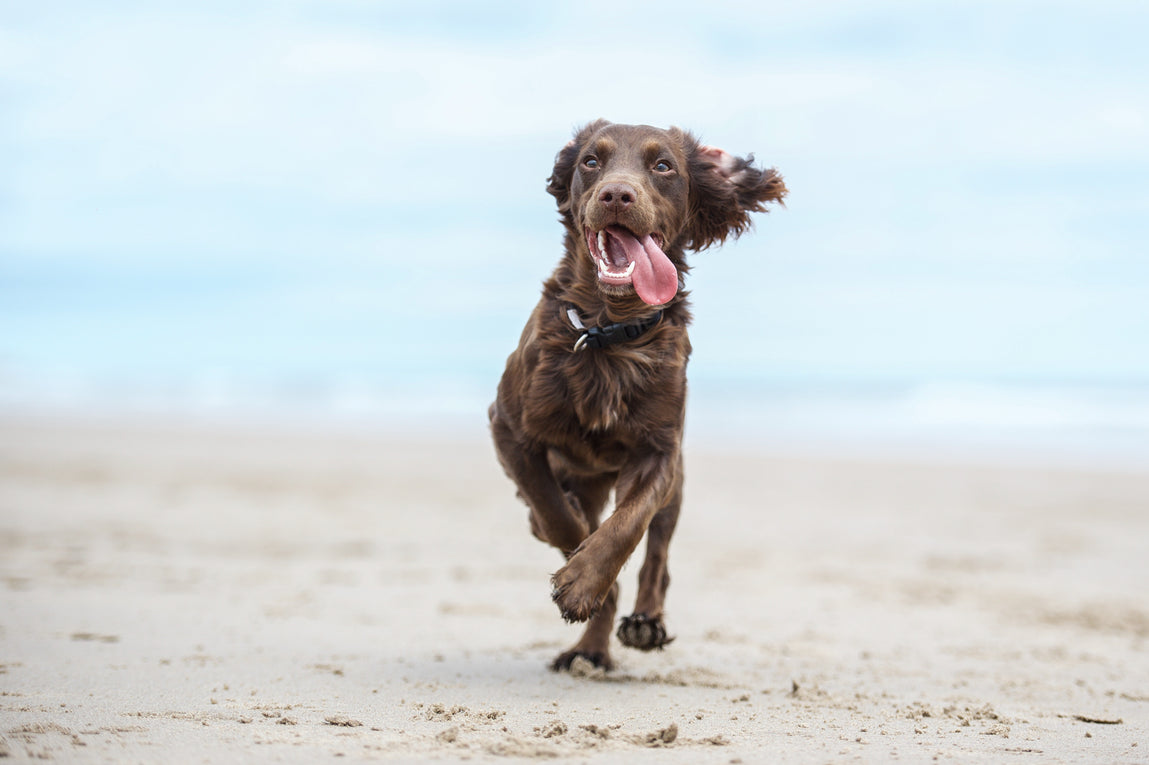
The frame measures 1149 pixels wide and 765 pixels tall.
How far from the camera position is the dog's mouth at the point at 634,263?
3.96 m

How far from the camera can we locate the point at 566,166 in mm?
4656

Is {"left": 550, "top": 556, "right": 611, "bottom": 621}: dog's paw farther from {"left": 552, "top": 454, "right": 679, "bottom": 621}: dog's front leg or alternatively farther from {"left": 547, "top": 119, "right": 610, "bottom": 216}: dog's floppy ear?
{"left": 547, "top": 119, "right": 610, "bottom": 216}: dog's floppy ear

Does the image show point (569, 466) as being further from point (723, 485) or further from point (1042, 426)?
point (1042, 426)

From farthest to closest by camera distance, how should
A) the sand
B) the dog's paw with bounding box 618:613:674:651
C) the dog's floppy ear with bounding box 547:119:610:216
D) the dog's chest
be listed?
the dog's floppy ear with bounding box 547:119:610:216 → the dog's paw with bounding box 618:613:674:651 → the dog's chest → the sand

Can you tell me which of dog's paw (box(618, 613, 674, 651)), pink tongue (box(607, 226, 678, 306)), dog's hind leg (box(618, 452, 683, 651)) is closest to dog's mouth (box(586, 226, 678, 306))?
pink tongue (box(607, 226, 678, 306))

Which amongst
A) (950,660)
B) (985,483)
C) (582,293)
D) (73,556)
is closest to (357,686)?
(582,293)

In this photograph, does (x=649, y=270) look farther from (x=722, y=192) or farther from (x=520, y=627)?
(x=520, y=627)

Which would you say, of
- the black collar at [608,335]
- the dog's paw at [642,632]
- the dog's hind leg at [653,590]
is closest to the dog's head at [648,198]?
the black collar at [608,335]

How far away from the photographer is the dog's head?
3.97 m

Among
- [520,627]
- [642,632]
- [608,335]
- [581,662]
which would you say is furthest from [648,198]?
[520,627]

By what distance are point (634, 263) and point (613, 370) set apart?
1.27ft

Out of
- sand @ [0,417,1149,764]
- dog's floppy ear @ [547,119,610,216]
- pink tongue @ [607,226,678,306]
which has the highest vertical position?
Answer: dog's floppy ear @ [547,119,610,216]

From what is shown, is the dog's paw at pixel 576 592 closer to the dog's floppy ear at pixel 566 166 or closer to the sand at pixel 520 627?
the sand at pixel 520 627

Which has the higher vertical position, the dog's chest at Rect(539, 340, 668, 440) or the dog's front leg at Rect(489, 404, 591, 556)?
the dog's chest at Rect(539, 340, 668, 440)
